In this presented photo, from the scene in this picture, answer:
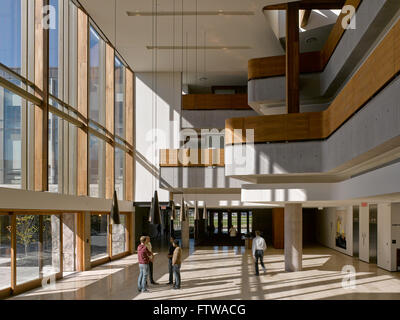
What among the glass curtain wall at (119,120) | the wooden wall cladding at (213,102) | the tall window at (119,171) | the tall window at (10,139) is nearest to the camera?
the tall window at (10,139)

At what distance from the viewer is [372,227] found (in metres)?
19.5

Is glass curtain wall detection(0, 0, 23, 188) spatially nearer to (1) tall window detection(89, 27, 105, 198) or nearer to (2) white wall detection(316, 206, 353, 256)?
(1) tall window detection(89, 27, 105, 198)

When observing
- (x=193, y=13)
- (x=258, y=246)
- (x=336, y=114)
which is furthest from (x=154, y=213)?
(x=193, y=13)

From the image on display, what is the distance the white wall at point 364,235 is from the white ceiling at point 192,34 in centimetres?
810

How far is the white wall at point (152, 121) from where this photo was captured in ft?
80.8

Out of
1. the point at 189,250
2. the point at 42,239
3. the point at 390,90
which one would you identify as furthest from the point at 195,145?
the point at 390,90

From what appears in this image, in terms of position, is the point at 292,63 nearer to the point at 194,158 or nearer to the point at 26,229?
the point at 194,158

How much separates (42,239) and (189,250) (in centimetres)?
1222

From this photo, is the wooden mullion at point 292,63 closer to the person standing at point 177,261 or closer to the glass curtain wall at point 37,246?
the person standing at point 177,261

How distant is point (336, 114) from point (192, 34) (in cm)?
888

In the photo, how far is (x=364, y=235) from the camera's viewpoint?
20.1 m

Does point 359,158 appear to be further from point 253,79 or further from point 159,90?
point 159,90

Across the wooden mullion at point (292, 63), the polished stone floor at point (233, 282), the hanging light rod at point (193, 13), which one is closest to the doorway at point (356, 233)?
the polished stone floor at point (233, 282)

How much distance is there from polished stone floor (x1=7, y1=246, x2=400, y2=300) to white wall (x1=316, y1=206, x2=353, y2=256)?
2.24 m
